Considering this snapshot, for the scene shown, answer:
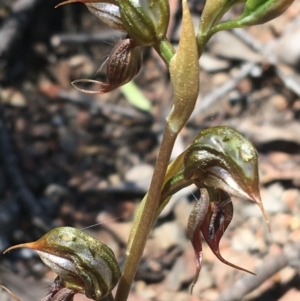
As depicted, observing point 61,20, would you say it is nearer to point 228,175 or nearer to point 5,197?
point 5,197

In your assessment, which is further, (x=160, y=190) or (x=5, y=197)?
(x=5, y=197)

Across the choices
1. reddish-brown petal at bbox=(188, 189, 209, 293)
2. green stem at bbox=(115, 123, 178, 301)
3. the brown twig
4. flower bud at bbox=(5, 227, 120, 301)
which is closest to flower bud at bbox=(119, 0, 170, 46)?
green stem at bbox=(115, 123, 178, 301)

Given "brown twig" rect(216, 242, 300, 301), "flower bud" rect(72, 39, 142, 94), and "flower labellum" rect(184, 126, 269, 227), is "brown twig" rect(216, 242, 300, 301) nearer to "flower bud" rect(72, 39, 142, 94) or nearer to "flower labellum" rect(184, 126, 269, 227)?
"flower labellum" rect(184, 126, 269, 227)

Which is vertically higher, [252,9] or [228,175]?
[252,9]

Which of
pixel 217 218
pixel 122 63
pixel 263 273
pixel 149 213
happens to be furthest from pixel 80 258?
pixel 263 273

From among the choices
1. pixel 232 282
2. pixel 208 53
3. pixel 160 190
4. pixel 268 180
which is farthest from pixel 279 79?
pixel 160 190

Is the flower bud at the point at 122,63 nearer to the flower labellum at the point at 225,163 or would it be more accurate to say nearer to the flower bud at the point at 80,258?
the flower labellum at the point at 225,163
